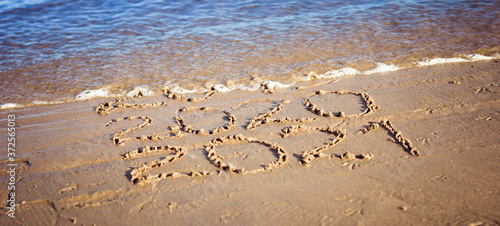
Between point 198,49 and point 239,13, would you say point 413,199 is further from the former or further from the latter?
point 239,13

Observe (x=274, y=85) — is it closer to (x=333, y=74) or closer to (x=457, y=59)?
(x=333, y=74)

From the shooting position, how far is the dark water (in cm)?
548

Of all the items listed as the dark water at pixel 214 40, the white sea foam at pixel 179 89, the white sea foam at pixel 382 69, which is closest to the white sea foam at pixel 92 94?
the dark water at pixel 214 40

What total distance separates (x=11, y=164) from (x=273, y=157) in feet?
9.41

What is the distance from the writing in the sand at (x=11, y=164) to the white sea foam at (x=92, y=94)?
91 centimetres

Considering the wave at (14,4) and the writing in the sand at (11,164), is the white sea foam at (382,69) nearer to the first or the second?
the writing in the sand at (11,164)

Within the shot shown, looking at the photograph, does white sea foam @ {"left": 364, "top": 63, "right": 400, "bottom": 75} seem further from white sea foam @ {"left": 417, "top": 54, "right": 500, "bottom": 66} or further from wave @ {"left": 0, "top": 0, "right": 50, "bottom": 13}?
wave @ {"left": 0, "top": 0, "right": 50, "bottom": 13}

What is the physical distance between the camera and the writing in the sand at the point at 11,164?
2.74m

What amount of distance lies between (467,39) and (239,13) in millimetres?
5554

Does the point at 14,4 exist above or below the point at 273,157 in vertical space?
above

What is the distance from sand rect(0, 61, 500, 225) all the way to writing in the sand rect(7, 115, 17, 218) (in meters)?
0.04

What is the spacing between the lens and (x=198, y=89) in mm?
5039

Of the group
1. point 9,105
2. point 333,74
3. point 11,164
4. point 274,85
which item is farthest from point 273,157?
point 9,105

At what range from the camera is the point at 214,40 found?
22.8ft
